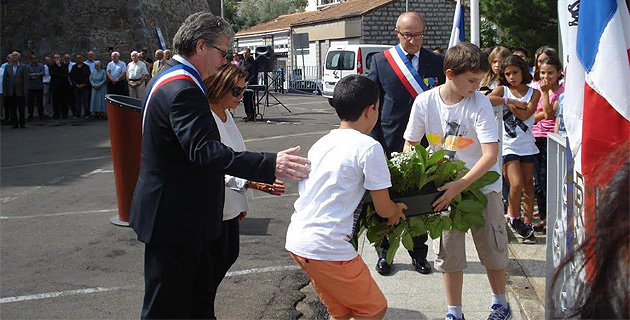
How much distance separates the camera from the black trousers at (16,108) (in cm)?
1948

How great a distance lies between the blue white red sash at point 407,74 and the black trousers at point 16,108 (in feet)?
53.4

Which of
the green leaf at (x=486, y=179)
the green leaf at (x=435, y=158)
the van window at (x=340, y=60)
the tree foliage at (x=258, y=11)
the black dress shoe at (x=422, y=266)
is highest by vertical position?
the tree foliage at (x=258, y=11)

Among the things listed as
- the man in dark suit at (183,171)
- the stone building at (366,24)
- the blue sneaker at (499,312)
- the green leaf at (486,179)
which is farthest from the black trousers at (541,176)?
the stone building at (366,24)

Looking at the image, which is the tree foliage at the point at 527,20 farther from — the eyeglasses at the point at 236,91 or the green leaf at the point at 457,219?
the green leaf at the point at 457,219

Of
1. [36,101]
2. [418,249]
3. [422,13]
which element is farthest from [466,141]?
[422,13]

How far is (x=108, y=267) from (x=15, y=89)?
1481 centimetres

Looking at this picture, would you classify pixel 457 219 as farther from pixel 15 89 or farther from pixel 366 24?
pixel 366 24

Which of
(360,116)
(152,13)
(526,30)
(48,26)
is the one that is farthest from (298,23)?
(360,116)

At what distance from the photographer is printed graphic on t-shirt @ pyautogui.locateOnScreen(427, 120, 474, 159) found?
14.3 ft

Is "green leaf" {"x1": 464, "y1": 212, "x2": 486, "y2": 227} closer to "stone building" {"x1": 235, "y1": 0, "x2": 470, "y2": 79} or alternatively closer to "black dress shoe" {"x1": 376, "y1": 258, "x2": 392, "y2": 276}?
"black dress shoe" {"x1": 376, "y1": 258, "x2": 392, "y2": 276}

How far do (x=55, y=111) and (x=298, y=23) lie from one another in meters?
27.6

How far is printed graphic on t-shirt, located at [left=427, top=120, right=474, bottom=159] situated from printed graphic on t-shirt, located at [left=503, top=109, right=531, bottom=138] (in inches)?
98.1

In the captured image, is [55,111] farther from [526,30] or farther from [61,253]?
[61,253]

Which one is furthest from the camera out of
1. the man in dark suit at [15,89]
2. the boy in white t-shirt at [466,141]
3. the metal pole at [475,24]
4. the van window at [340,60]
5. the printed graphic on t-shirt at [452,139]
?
the van window at [340,60]
